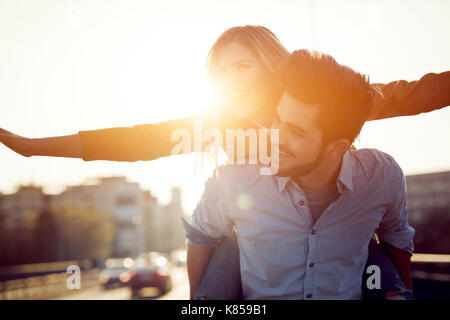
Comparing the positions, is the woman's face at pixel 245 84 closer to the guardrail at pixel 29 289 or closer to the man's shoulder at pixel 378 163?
the man's shoulder at pixel 378 163

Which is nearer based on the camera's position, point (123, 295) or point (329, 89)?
point (329, 89)

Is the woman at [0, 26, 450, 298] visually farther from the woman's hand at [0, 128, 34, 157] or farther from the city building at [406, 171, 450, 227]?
the city building at [406, 171, 450, 227]

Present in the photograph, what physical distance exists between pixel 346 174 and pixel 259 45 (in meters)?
0.86

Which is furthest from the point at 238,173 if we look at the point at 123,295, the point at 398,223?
the point at 123,295

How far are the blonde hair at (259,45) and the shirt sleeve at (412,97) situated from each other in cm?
55

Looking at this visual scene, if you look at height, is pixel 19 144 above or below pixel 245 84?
below

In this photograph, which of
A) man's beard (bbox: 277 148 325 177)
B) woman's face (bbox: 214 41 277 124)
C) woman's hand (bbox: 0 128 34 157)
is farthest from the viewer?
woman's face (bbox: 214 41 277 124)

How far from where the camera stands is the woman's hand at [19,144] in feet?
6.88

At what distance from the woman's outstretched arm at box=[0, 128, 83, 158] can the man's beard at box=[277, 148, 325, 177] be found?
93 cm

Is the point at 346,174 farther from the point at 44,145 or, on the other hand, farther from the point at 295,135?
the point at 44,145

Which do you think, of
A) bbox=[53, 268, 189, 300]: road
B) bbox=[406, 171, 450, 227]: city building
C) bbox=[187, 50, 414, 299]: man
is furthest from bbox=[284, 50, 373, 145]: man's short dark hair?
bbox=[406, 171, 450, 227]: city building

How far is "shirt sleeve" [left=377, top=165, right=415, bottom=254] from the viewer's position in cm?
233

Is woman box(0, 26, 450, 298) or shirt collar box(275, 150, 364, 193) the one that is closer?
woman box(0, 26, 450, 298)

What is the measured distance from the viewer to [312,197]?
235 centimetres
